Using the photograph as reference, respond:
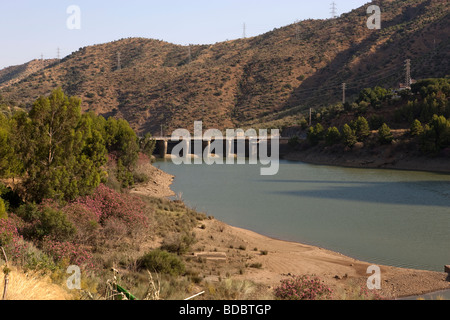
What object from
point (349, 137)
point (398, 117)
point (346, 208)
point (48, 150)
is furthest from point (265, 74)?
point (48, 150)

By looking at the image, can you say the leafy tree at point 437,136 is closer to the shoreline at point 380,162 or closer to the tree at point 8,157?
the shoreline at point 380,162

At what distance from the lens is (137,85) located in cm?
12206

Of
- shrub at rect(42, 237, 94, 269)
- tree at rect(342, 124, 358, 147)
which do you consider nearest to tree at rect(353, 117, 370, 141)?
tree at rect(342, 124, 358, 147)

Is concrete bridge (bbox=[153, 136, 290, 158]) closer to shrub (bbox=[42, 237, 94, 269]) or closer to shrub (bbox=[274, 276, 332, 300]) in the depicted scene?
shrub (bbox=[42, 237, 94, 269])

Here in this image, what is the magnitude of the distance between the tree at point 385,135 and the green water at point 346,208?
8.84 metres

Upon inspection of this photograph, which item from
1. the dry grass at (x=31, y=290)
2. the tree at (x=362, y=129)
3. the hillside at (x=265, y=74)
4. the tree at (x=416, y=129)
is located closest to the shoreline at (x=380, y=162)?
the tree at (x=362, y=129)

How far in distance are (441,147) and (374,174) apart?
9.97 metres

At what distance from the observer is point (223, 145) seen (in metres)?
87.7

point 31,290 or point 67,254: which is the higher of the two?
point 31,290

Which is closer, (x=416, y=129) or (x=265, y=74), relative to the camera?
(x=416, y=129)

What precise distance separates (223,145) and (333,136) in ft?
88.4

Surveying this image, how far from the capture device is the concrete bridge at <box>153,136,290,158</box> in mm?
83062

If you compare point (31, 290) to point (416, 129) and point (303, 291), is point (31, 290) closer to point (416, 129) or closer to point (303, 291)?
point (303, 291)

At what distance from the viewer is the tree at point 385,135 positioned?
59334 mm
